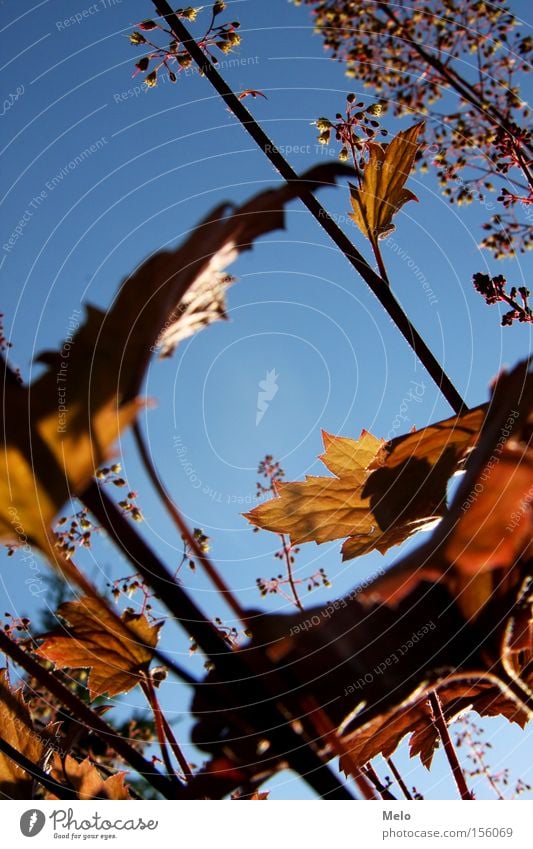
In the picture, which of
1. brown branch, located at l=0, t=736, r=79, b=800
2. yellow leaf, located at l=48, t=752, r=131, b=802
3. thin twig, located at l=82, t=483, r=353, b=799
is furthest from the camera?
yellow leaf, located at l=48, t=752, r=131, b=802

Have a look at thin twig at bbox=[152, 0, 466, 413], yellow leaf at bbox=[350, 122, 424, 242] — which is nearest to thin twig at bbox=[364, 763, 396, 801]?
thin twig at bbox=[152, 0, 466, 413]

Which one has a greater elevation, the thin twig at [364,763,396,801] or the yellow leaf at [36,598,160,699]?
the yellow leaf at [36,598,160,699]

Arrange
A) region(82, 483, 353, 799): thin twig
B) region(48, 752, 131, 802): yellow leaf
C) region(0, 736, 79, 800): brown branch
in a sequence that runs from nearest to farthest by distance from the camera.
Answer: region(82, 483, 353, 799): thin twig < region(0, 736, 79, 800): brown branch < region(48, 752, 131, 802): yellow leaf

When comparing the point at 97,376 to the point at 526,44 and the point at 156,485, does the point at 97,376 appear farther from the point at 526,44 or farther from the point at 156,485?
the point at 526,44

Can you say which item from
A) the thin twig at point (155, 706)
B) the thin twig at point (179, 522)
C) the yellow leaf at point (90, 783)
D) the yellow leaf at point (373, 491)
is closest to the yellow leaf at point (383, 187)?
the yellow leaf at point (373, 491)

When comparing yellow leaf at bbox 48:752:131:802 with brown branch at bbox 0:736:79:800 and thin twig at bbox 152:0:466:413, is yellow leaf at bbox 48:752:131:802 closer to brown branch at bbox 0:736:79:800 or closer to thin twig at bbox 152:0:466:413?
brown branch at bbox 0:736:79:800

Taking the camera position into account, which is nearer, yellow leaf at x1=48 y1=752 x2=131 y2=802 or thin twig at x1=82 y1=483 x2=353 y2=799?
thin twig at x1=82 y1=483 x2=353 y2=799
